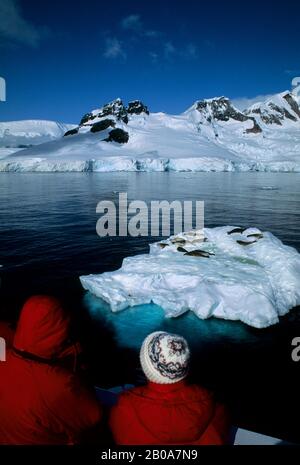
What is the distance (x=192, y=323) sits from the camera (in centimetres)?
816

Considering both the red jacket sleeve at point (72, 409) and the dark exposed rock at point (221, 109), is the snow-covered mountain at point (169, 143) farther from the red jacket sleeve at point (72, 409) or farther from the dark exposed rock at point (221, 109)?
the red jacket sleeve at point (72, 409)

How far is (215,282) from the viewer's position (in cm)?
909

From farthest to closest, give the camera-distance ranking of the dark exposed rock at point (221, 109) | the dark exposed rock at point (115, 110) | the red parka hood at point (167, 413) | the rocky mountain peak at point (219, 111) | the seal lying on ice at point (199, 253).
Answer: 1. the dark exposed rock at point (221, 109)
2. the rocky mountain peak at point (219, 111)
3. the dark exposed rock at point (115, 110)
4. the seal lying on ice at point (199, 253)
5. the red parka hood at point (167, 413)

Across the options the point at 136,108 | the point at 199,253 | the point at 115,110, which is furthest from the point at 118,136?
the point at 199,253

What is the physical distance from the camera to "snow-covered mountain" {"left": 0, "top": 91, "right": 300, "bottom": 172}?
89.4 m

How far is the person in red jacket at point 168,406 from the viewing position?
2.16 m

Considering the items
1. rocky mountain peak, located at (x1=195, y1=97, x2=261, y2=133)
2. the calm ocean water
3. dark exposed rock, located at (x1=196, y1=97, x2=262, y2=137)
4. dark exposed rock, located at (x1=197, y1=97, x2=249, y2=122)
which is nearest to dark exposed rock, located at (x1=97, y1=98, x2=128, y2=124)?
rocky mountain peak, located at (x1=195, y1=97, x2=261, y2=133)

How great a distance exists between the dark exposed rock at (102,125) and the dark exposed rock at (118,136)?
10982mm

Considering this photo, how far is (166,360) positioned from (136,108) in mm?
174982

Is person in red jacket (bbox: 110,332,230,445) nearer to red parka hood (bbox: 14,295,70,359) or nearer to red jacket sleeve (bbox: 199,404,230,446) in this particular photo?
red jacket sleeve (bbox: 199,404,230,446)

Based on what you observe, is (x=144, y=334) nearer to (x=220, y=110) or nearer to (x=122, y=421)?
(x=122, y=421)

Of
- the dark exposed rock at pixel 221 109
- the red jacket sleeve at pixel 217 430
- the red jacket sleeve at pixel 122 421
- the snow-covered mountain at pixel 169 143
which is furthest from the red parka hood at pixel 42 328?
the dark exposed rock at pixel 221 109

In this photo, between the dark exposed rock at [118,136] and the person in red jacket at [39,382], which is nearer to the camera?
the person in red jacket at [39,382]

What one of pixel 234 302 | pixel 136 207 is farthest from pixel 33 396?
pixel 136 207
